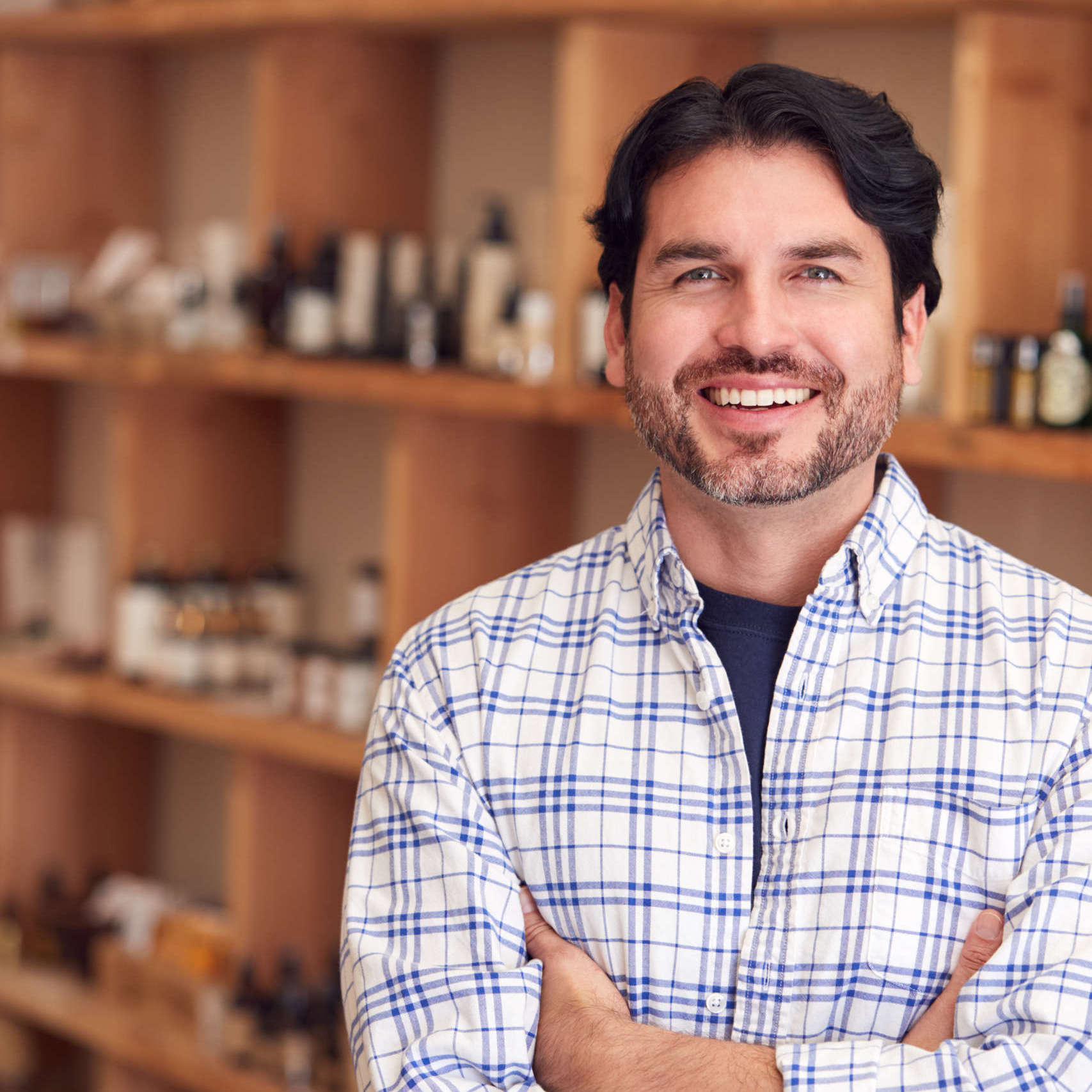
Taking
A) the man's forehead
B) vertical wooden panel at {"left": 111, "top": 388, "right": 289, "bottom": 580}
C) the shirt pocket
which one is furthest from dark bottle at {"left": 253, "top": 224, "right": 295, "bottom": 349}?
the shirt pocket

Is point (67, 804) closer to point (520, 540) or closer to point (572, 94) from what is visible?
point (520, 540)

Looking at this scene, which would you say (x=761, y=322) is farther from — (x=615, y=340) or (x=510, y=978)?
(x=510, y=978)

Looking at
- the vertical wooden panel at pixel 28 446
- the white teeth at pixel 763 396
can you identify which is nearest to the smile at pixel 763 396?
the white teeth at pixel 763 396

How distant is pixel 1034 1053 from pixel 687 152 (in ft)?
2.44

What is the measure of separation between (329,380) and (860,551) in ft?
4.05

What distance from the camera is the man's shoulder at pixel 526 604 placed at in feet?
4.28

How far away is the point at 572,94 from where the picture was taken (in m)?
2.03

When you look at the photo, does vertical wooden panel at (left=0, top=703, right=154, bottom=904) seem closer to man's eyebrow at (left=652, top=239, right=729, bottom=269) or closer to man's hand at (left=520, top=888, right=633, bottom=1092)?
man's hand at (left=520, top=888, right=633, bottom=1092)

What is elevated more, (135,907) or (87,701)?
(87,701)

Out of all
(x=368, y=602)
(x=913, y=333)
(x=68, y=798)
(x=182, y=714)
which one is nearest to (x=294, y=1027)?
(x=182, y=714)

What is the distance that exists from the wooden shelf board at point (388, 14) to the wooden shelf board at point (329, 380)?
50 cm

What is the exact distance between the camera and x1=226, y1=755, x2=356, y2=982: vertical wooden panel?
2.55m

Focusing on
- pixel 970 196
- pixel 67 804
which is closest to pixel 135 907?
pixel 67 804

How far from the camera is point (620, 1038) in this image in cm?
114
